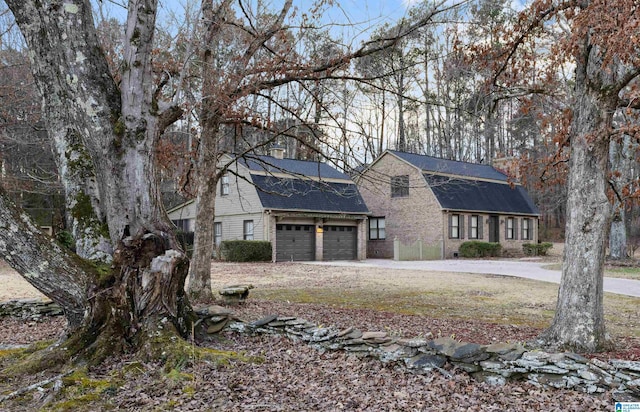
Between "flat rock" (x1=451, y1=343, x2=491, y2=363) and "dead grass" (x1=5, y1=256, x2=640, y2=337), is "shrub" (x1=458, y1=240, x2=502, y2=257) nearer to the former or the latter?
"dead grass" (x1=5, y1=256, x2=640, y2=337)

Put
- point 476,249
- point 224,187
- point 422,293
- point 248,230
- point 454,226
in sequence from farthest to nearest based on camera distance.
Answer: point 454,226 < point 476,249 < point 224,187 < point 248,230 < point 422,293

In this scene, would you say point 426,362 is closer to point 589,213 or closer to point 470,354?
point 470,354

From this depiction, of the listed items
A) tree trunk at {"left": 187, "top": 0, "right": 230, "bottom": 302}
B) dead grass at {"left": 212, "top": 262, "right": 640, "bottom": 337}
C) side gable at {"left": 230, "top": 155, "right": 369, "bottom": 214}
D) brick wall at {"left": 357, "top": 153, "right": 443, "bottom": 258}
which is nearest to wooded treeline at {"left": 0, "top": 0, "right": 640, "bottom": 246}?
tree trunk at {"left": 187, "top": 0, "right": 230, "bottom": 302}

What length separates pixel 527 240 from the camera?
116ft

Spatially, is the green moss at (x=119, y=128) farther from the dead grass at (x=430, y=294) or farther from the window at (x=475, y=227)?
the window at (x=475, y=227)

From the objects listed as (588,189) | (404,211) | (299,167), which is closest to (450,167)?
(404,211)

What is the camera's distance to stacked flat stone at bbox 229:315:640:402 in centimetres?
504

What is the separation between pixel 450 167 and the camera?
105ft

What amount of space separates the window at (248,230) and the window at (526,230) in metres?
18.8

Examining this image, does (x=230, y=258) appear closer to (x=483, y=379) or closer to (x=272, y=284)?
(x=272, y=284)

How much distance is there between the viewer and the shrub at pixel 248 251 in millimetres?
25625

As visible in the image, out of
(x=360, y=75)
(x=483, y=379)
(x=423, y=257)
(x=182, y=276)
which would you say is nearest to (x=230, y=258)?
(x=423, y=257)

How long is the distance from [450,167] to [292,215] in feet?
35.9

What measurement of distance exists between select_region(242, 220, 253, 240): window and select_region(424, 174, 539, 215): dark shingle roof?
9968 mm
